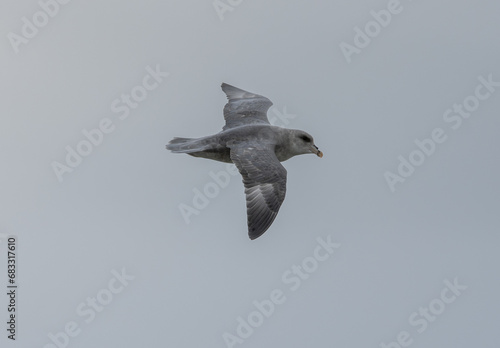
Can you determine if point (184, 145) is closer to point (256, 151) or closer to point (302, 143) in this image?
point (256, 151)

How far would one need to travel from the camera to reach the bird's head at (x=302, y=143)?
23109 millimetres

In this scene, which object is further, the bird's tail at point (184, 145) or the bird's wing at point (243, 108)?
the bird's wing at point (243, 108)

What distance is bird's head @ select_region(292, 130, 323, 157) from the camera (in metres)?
23.1

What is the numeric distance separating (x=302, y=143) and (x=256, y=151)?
59.1 inches

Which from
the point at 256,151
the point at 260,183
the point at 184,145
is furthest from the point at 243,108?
the point at 260,183

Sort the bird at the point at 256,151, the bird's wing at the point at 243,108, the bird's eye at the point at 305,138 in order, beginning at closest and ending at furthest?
the bird at the point at 256,151
the bird's eye at the point at 305,138
the bird's wing at the point at 243,108

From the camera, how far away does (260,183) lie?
70.0ft

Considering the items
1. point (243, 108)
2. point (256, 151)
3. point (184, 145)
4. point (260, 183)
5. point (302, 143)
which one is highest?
point (243, 108)

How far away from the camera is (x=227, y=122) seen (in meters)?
24.5

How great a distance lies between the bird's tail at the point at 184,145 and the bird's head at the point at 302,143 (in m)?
1.84

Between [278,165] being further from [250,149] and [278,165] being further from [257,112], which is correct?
[257,112]

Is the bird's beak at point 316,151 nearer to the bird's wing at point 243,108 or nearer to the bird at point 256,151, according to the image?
the bird at point 256,151

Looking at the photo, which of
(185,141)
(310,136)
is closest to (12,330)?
(185,141)

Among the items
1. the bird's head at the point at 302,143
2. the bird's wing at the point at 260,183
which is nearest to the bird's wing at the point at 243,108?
the bird's head at the point at 302,143
